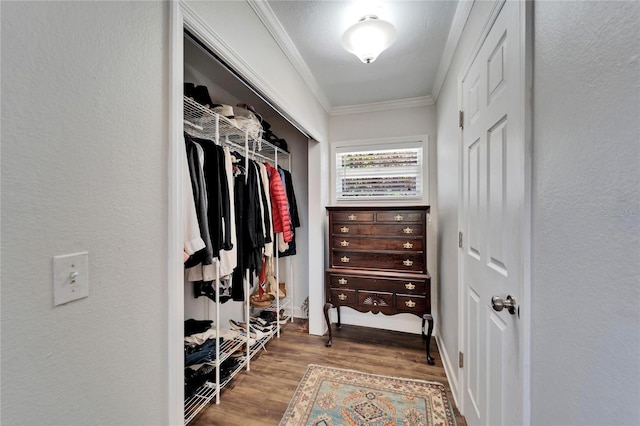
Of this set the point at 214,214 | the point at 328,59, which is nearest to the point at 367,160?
the point at 328,59

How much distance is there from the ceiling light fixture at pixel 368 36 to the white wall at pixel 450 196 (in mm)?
463

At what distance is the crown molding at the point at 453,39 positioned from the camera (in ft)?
4.92

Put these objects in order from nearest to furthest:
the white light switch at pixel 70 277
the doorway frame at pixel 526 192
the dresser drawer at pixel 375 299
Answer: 1. the white light switch at pixel 70 277
2. the doorway frame at pixel 526 192
3. the dresser drawer at pixel 375 299

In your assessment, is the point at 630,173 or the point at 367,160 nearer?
the point at 630,173

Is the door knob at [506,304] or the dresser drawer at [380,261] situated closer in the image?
the door knob at [506,304]

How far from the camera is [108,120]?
0.76 meters

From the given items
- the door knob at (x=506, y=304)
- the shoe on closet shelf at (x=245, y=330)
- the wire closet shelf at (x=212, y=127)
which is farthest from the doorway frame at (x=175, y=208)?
the shoe on closet shelf at (x=245, y=330)

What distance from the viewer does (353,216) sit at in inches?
99.5

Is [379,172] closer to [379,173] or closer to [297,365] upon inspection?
[379,173]

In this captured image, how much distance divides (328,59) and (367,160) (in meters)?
1.19

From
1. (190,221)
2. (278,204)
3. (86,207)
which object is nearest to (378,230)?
(278,204)

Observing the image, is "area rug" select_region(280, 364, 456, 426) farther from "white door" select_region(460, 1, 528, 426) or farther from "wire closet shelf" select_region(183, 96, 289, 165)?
"wire closet shelf" select_region(183, 96, 289, 165)

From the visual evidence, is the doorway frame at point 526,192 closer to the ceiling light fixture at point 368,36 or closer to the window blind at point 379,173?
the ceiling light fixture at point 368,36

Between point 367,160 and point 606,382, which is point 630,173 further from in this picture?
point 367,160
